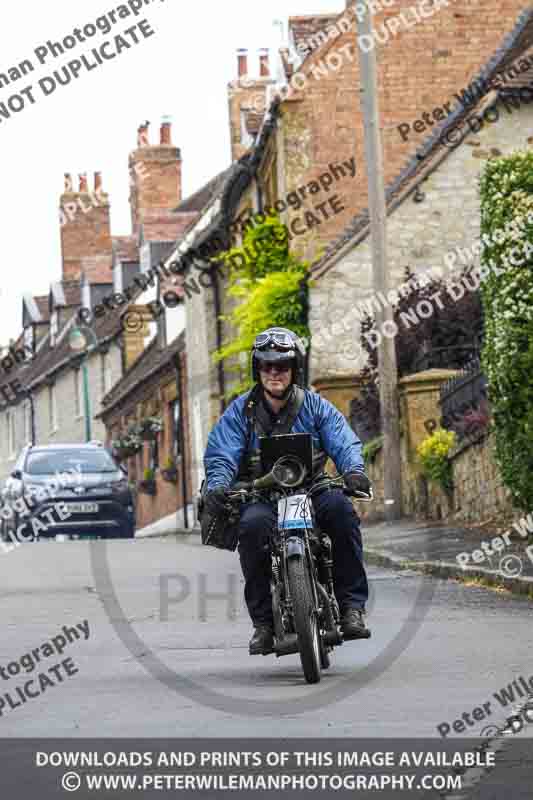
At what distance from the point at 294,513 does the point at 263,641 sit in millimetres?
753

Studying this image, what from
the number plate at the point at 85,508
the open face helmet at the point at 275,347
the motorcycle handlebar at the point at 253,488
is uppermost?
the open face helmet at the point at 275,347

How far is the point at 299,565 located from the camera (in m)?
8.60

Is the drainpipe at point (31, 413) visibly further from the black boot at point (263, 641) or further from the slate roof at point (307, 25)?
the black boot at point (263, 641)

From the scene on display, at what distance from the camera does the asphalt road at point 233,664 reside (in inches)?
287

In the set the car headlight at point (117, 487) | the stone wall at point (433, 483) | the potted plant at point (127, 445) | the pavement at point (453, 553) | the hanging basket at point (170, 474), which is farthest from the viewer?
the potted plant at point (127, 445)

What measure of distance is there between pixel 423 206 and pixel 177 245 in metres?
17.5

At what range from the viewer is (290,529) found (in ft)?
28.6

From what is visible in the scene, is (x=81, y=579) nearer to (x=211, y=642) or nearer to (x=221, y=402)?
(x=211, y=642)

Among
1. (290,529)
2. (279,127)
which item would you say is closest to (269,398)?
(290,529)

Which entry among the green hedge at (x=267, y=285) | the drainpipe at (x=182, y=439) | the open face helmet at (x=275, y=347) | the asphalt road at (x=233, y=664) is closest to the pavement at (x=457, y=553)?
the asphalt road at (x=233, y=664)

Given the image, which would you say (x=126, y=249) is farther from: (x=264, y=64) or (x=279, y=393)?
(x=279, y=393)

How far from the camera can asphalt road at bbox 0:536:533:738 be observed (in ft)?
23.9

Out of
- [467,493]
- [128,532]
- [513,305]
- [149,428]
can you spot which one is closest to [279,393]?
[513,305]

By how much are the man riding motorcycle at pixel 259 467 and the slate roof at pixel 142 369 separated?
35.0m
